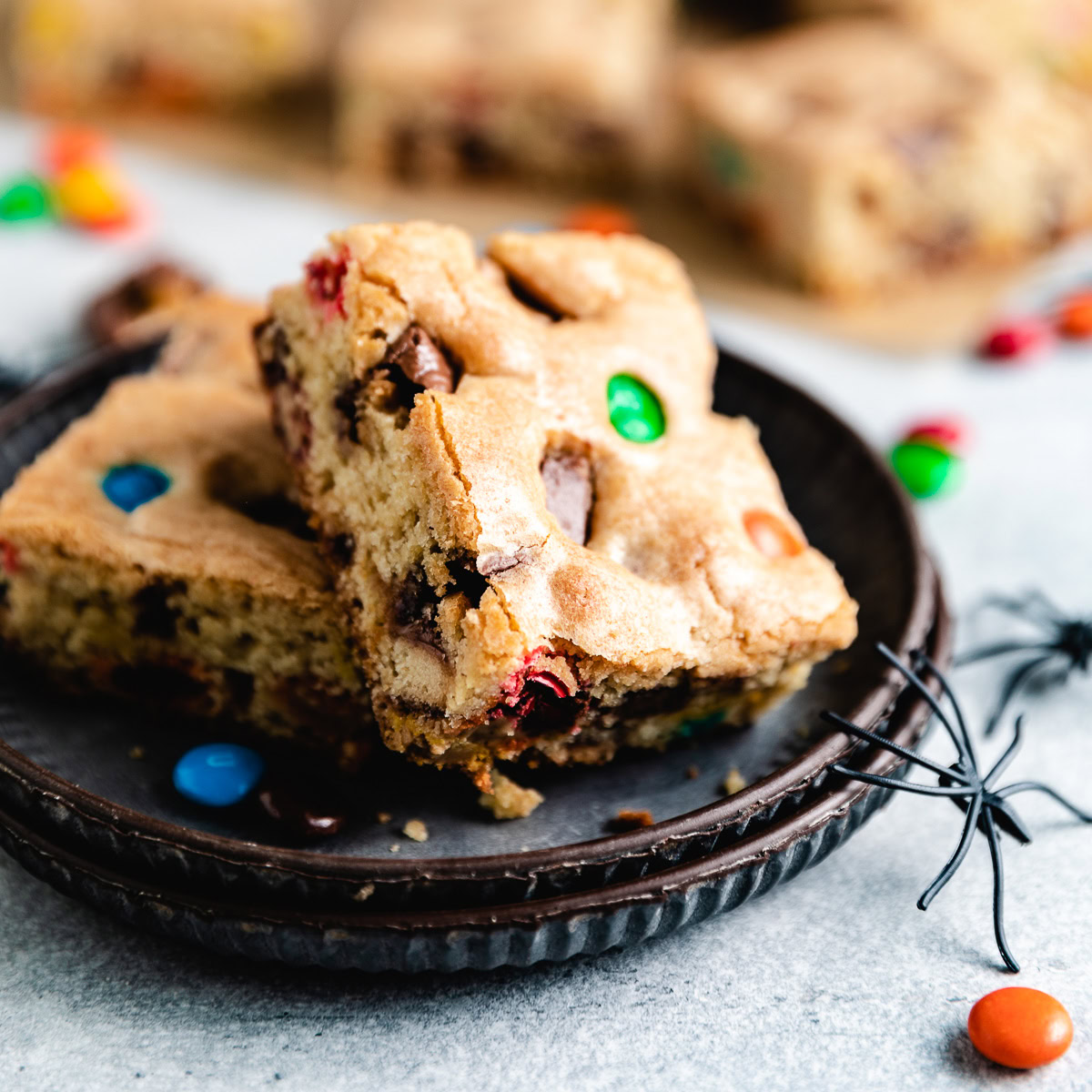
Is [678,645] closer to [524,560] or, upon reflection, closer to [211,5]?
[524,560]

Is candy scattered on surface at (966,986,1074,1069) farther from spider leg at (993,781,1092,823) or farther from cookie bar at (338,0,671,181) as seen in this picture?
cookie bar at (338,0,671,181)

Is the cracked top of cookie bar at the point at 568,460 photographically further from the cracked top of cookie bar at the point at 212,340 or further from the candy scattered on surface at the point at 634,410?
the cracked top of cookie bar at the point at 212,340

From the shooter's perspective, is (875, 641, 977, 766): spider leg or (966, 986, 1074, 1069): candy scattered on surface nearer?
(966, 986, 1074, 1069): candy scattered on surface

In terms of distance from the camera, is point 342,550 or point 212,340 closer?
point 342,550

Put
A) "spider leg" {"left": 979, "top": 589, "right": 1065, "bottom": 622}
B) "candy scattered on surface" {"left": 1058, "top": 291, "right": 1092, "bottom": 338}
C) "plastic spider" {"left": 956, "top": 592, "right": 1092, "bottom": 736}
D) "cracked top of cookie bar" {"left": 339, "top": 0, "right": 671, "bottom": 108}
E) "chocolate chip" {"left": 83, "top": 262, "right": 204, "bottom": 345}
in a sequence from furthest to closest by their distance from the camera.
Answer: "cracked top of cookie bar" {"left": 339, "top": 0, "right": 671, "bottom": 108}
"candy scattered on surface" {"left": 1058, "top": 291, "right": 1092, "bottom": 338}
"chocolate chip" {"left": 83, "top": 262, "right": 204, "bottom": 345}
"spider leg" {"left": 979, "top": 589, "right": 1065, "bottom": 622}
"plastic spider" {"left": 956, "top": 592, "right": 1092, "bottom": 736}

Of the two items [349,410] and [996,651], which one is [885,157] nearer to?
[996,651]

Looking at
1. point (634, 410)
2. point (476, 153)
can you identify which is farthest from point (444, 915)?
point (476, 153)

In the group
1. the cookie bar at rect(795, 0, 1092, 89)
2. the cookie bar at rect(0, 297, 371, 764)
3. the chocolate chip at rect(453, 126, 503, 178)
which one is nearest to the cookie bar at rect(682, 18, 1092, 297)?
the cookie bar at rect(795, 0, 1092, 89)
